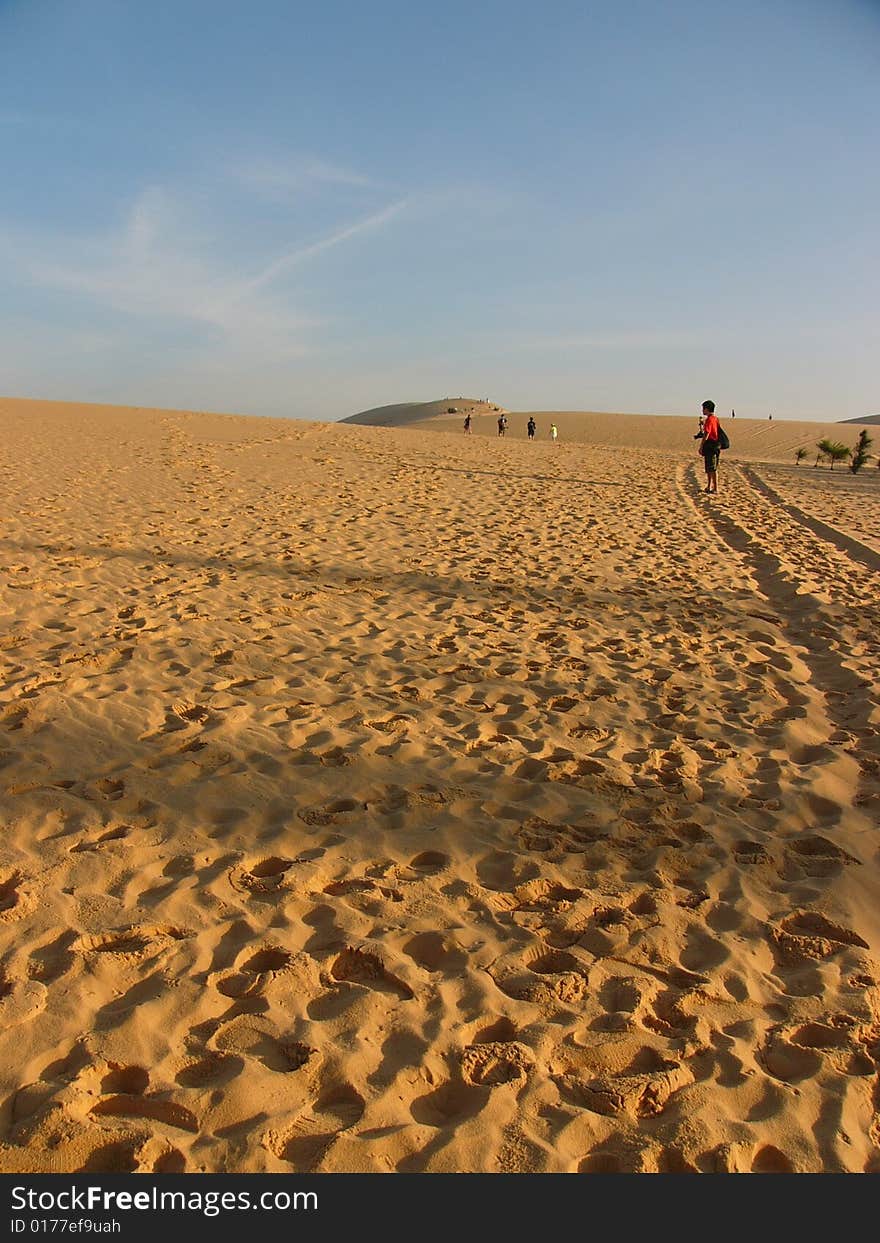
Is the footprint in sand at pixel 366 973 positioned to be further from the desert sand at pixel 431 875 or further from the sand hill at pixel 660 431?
the sand hill at pixel 660 431

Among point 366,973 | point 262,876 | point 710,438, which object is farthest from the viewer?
point 710,438

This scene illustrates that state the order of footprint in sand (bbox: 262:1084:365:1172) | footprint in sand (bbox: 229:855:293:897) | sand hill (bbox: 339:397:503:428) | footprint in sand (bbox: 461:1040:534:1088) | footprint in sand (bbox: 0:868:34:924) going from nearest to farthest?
footprint in sand (bbox: 262:1084:365:1172) → footprint in sand (bbox: 461:1040:534:1088) → footprint in sand (bbox: 0:868:34:924) → footprint in sand (bbox: 229:855:293:897) → sand hill (bbox: 339:397:503:428)

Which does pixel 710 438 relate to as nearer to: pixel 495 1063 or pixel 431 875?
pixel 431 875

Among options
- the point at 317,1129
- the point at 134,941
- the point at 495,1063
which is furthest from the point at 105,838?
the point at 495,1063

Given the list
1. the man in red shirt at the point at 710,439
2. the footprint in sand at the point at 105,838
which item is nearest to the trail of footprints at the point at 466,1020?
the footprint in sand at the point at 105,838

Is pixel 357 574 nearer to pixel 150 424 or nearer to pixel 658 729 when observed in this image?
pixel 658 729

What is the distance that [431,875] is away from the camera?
331 centimetres

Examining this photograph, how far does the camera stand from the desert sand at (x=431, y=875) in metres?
2.22

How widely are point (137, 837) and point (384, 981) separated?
1.32 meters

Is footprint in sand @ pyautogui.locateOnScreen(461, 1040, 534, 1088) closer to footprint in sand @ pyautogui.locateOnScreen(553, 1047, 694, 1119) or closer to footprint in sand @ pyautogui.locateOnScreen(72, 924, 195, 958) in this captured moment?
footprint in sand @ pyautogui.locateOnScreen(553, 1047, 694, 1119)

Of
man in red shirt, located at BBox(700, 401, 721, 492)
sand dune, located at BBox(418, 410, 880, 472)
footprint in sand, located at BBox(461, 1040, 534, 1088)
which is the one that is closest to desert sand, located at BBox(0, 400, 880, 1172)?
footprint in sand, located at BBox(461, 1040, 534, 1088)

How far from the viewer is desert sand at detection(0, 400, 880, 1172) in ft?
7.27

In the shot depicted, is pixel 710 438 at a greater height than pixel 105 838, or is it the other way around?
pixel 710 438

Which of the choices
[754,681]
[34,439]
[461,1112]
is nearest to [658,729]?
[754,681]
